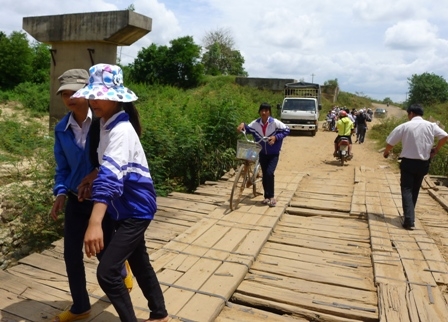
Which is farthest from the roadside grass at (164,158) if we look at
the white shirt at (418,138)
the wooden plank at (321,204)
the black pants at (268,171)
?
the white shirt at (418,138)

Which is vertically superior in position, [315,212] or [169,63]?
[169,63]

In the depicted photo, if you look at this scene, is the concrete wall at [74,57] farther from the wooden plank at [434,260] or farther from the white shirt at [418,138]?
the wooden plank at [434,260]

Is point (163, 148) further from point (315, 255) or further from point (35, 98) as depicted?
point (35, 98)

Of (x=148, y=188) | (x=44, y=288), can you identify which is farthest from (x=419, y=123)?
(x=44, y=288)

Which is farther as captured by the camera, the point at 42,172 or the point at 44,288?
the point at 42,172

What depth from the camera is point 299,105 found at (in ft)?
69.9

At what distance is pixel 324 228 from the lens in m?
5.43

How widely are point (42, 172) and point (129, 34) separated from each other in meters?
4.82

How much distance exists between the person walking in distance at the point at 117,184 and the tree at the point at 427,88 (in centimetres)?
5055

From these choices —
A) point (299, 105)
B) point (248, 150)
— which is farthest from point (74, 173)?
point (299, 105)

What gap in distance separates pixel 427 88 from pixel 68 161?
53.2m

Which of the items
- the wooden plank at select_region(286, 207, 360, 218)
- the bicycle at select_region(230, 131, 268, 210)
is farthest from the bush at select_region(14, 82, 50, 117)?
the wooden plank at select_region(286, 207, 360, 218)

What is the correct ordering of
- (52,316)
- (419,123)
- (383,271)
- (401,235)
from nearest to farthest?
(52,316)
(383,271)
(401,235)
(419,123)

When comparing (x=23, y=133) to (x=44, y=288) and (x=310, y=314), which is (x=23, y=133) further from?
(x=310, y=314)
